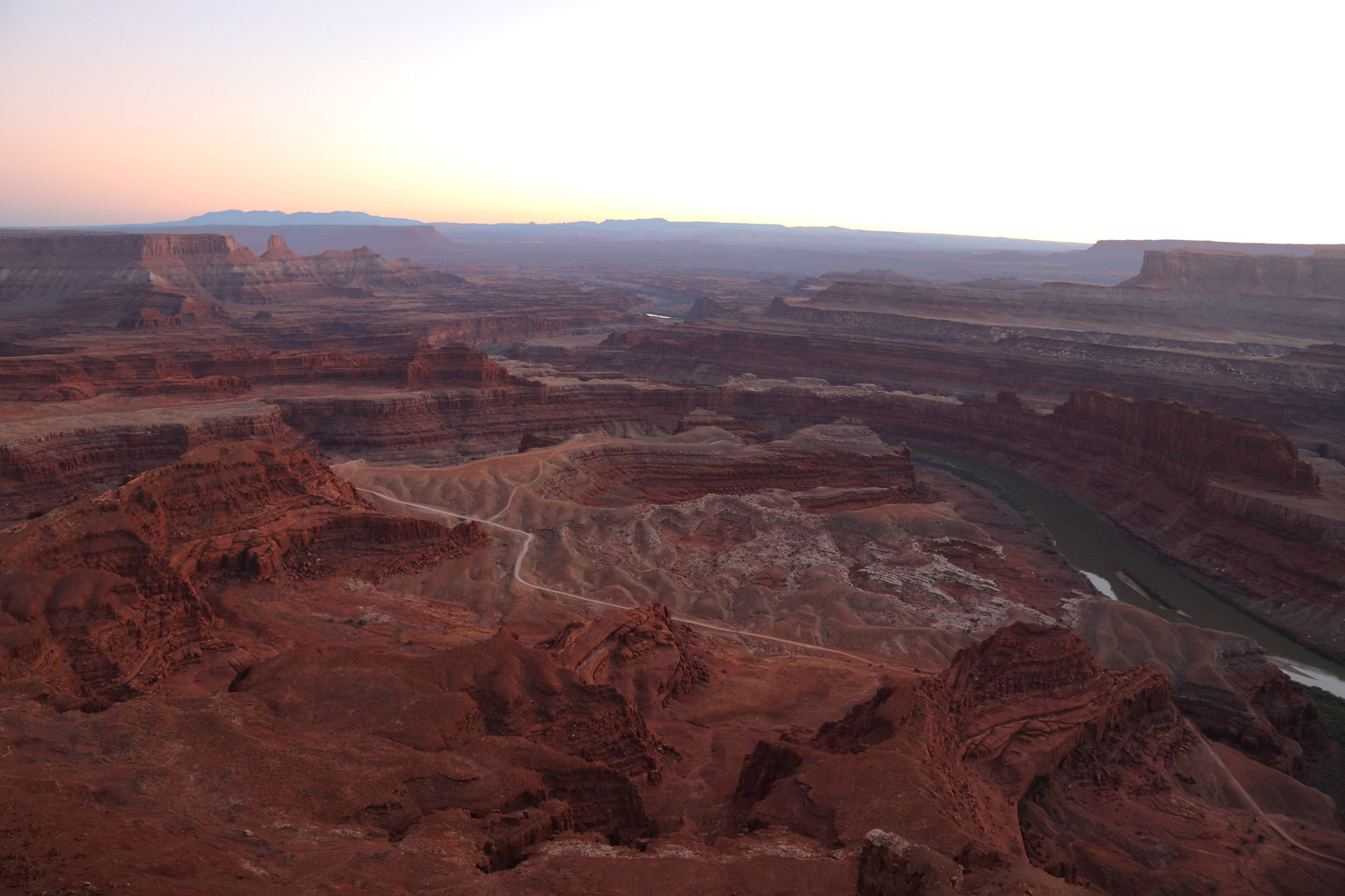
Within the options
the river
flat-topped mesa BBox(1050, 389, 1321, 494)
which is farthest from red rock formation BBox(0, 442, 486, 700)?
flat-topped mesa BBox(1050, 389, 1321, 494)

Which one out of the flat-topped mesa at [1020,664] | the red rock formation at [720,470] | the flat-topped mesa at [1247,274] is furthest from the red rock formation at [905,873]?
the flat-topped mesa at [1247,274]

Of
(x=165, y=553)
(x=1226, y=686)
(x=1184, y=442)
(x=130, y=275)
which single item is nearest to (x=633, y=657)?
(x=165, y=553)

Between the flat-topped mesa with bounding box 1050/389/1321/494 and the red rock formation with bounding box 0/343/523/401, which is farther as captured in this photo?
the red rock formation with bounding box 0/343/523/401

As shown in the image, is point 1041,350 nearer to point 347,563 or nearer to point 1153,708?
point 1153,708

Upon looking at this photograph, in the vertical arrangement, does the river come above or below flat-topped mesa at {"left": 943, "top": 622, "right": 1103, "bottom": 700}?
below

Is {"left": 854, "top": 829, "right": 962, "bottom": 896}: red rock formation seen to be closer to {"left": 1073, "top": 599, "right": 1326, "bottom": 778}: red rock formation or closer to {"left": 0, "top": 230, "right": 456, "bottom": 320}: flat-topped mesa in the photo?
{"left": 1073, "top": 599, "right": 1326, "bottom": 778}: red rock formation

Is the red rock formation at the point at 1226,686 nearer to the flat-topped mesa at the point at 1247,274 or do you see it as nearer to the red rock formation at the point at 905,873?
the red rock formation at the point at 905,873

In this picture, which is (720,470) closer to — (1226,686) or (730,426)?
(730,426)
